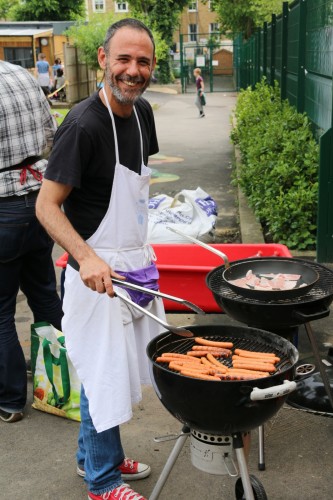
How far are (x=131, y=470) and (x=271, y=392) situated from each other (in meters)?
1.36

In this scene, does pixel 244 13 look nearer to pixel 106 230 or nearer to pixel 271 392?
pixel 106 230

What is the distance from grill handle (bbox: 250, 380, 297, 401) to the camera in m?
2.42

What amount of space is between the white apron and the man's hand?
213 mm

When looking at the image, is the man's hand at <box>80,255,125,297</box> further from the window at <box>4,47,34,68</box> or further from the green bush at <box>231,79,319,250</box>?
the window at <box>4,47,34,68</box>

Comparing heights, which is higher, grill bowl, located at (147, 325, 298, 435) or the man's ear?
the man's ear

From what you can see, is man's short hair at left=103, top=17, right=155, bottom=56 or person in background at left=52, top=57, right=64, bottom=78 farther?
person in background at left=52, top=57, right=64, bottom=78

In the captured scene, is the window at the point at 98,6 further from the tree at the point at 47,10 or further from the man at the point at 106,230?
the man at the point at 106,230

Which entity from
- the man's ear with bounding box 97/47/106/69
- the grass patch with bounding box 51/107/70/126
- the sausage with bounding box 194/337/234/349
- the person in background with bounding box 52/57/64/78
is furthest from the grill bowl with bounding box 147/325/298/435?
the person in background with bounding box 52/57/64/78

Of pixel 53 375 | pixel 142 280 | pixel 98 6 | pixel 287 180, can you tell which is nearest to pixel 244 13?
pixel 287 180

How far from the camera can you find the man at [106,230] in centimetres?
287

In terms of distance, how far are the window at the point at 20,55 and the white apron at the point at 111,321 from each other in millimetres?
34365

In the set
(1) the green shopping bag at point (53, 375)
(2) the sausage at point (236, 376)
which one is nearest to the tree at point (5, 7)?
(1) the green shopping bag at point (53, 375)

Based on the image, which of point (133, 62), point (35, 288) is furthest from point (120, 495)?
point (133, 62)

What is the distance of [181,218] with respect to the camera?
21.5 ft
